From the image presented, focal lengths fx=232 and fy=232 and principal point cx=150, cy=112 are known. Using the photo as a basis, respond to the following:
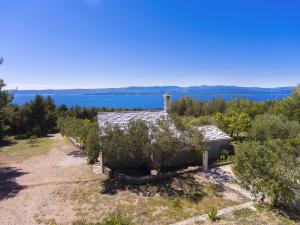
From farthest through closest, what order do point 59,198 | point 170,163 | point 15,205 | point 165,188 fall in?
point 170,163 < point 165,188 < point 59,198 < point 15,205

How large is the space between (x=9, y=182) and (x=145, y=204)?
9572mm

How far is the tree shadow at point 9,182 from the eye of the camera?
13.5 m

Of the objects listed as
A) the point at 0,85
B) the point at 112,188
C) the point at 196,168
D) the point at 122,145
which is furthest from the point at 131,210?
the point at 0,85

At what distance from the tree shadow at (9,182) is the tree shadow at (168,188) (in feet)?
17.1

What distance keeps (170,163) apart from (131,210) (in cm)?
771

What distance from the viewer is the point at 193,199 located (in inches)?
495

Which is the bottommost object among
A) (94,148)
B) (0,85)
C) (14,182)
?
(14,182)

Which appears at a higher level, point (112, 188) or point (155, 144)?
point (155, 144)

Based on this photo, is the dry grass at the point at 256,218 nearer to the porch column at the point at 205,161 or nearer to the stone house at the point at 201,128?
the porch column at the point at 205,161

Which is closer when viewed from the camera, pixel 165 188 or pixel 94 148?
pixel 165 188

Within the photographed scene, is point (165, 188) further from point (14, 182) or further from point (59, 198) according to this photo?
point (14, 182)

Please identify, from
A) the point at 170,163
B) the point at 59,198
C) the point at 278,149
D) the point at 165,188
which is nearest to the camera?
the point at 278,149

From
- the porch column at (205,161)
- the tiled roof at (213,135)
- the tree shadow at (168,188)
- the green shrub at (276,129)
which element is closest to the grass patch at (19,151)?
the tree shadow at (168,188)

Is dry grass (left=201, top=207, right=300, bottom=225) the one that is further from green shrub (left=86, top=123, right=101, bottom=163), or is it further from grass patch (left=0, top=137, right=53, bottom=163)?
grass patch (left=0, top=137, right=53, bottom=163)
